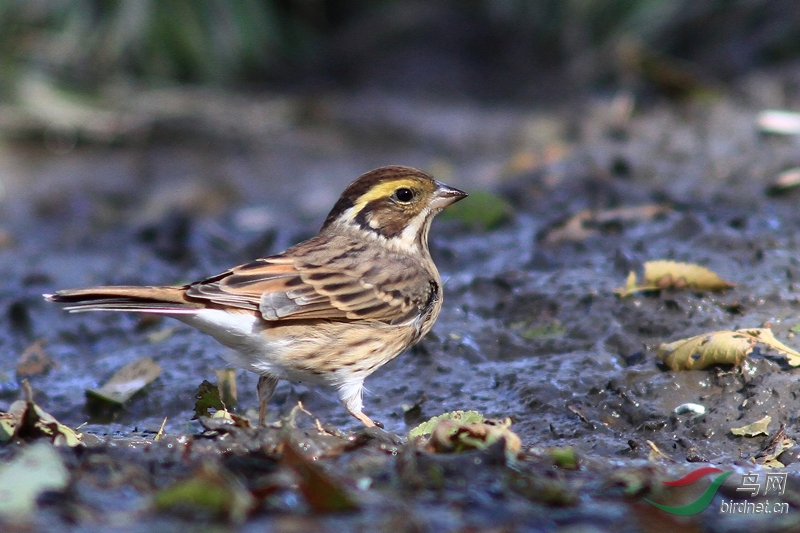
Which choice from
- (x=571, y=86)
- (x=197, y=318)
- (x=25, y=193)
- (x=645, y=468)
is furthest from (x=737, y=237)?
(x=25, y=193)

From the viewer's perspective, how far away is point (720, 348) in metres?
5.03

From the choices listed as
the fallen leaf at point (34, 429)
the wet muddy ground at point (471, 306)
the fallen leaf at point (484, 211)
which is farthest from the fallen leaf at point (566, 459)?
the fallen leaf at point (484, 211)

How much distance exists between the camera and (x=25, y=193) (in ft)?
36.5

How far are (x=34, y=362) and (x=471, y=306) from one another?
2884 mm

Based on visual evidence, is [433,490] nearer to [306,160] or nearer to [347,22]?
[306,160]

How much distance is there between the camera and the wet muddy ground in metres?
3.64

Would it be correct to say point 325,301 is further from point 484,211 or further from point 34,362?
point 484,211

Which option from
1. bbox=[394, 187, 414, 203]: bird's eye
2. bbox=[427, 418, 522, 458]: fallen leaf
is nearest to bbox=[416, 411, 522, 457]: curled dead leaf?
bbox=[427, 418, 522, 458]: fallen leaf

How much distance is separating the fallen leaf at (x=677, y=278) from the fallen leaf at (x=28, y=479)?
362 cm

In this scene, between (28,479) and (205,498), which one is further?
(28,479)

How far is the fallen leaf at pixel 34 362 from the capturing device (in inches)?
247

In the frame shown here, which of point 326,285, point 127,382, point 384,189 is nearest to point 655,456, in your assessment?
point 326,285

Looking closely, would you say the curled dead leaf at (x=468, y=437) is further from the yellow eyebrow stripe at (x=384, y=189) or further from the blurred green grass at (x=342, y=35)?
the blurred green grass at (x=342, y=35)

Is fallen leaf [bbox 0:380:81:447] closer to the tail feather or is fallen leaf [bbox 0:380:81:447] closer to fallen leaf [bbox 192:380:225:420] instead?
the tail feather
